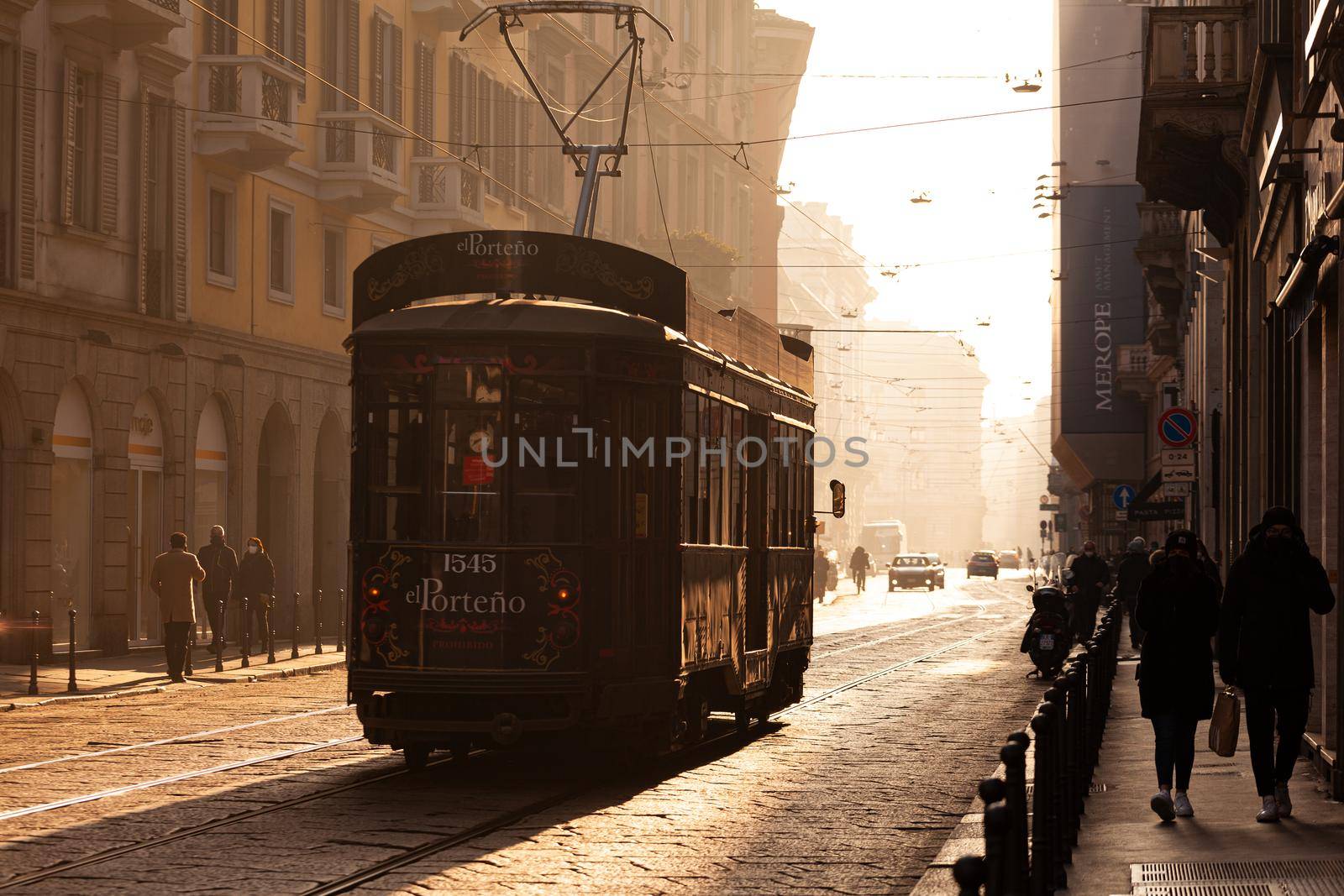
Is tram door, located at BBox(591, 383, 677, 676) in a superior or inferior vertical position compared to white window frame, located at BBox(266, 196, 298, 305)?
inferior

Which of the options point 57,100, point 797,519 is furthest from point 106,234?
point 797,519

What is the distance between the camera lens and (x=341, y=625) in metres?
32.8

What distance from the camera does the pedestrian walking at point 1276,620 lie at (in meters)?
11.0

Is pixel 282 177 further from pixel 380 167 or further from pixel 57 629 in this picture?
pixel 57 629

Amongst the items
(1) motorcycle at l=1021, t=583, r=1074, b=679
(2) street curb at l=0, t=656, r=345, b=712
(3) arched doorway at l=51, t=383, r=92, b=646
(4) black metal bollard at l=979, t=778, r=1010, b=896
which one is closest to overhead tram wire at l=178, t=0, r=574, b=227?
(3) arched doorway at l=51, t=383, r=92, b=646

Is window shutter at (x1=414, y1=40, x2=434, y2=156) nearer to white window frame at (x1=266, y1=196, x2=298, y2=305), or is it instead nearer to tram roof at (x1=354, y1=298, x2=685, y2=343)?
white window frame at (x1=266, y1=196, x2=298, y2=305)

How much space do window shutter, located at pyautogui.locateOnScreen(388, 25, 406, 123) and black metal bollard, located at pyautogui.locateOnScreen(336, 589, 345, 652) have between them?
8.47m

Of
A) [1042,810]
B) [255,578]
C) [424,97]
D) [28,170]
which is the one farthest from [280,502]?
[1042,810]

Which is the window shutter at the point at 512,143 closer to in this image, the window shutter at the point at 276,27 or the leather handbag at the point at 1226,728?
the window shutter at the point at 276,27

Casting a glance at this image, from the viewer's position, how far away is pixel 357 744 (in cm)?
1545

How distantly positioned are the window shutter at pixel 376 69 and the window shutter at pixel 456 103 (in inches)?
140

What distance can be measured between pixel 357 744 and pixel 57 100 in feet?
43.9

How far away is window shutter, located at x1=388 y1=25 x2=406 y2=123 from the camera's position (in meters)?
36.8

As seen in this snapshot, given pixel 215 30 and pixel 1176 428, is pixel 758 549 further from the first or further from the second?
pixel 215 30
